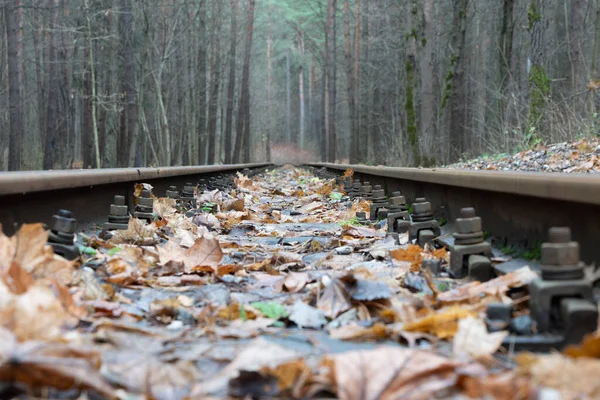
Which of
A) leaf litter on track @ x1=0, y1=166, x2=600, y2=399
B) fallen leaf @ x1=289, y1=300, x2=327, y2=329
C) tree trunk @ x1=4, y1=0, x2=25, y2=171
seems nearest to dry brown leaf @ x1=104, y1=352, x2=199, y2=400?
leaf litter on track @ x1=0, y1=166, x2=600, y2=399

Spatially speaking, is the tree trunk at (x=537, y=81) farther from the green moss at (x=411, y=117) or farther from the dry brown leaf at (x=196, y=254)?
the dry brown leaf at (x=196, y=254)

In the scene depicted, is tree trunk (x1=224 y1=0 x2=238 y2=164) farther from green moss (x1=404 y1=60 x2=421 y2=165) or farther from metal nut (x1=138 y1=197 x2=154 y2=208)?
metal nut (x1=138 y1=197 x2=154 y2=208)

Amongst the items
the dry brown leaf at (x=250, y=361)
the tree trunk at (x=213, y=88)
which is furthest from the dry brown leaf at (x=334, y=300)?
the tree trunk at (x=213, y=88)

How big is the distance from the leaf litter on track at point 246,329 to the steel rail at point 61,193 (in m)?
0.38

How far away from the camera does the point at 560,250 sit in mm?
1964

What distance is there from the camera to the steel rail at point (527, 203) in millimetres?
2369

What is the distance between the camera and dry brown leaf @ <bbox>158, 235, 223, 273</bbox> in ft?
10.6

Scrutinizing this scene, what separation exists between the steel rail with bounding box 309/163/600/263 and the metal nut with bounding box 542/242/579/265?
266 millimetres

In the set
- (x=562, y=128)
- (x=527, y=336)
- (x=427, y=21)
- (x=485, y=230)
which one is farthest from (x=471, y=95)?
(x=527, y=336)

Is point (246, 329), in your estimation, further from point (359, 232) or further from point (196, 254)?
point (359, 232)

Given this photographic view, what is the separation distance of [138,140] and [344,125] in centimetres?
4367

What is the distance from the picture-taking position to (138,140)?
18125 millimetres

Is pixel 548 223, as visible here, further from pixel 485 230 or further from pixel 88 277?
pixel 88 277

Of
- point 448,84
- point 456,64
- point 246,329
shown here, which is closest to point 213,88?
point 456,64
